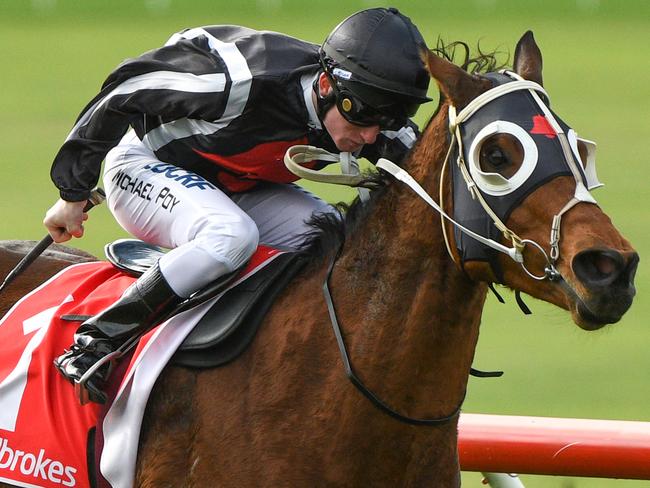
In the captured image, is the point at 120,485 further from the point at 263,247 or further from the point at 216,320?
the point at 263,247

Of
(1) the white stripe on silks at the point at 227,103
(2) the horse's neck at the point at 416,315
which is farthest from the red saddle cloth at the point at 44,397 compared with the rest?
(2) the horse's neck at the point at 416,315

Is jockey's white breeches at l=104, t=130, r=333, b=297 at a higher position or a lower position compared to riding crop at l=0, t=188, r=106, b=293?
higher

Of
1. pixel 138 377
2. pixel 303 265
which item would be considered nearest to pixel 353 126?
pixel 303 265

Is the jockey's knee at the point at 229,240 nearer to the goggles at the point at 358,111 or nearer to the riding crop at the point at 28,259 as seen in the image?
the goggles at the point at 358,111

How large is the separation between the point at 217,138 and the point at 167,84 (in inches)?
9.2

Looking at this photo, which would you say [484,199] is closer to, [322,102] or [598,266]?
[598,266]

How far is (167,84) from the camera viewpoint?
4434mm

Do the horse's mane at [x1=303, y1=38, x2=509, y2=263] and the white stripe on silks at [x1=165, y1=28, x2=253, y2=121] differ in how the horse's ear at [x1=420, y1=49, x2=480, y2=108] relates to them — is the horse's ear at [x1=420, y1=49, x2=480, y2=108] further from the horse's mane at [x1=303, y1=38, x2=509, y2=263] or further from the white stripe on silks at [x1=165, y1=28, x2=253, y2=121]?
the white stripe on silks at [x1=165, y1=28, x2=253, y2=121]

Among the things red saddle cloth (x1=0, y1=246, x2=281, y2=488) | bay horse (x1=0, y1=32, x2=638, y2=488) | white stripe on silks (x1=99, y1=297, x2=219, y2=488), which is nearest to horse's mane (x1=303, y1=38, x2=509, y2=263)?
bay horse (x1=0, y1=32, x2=638, y2=488)

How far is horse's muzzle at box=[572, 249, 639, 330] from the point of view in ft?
11.7

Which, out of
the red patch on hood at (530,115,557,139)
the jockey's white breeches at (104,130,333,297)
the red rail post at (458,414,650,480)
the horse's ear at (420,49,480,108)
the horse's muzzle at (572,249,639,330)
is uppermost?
the horse's ear at (420,49,480,108)

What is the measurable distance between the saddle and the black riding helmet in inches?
20.1

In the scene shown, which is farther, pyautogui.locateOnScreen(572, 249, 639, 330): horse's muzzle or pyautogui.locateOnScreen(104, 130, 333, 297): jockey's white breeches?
pyautogui.locateOnScreen(104, 130, 333, 297): jockey's white breeches

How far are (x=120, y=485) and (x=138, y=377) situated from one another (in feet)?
1.10
